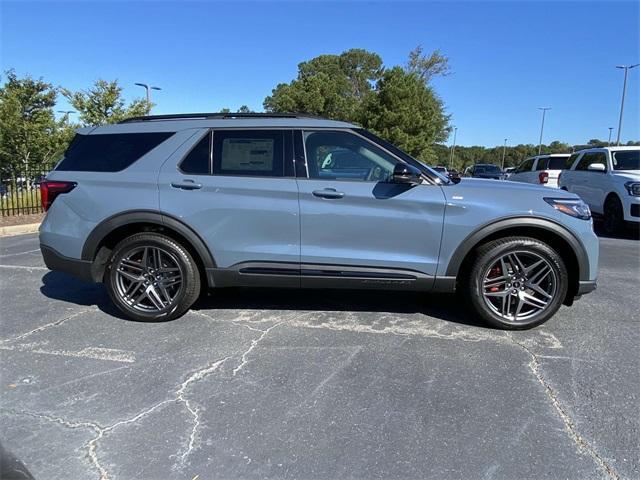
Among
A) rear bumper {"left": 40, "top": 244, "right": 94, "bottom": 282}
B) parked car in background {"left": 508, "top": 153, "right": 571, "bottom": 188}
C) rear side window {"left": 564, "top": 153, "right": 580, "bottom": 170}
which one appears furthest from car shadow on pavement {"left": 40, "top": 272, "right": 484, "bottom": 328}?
parked car in background {"left": 508, "top": 153, "right": 571, "bottom": 188}

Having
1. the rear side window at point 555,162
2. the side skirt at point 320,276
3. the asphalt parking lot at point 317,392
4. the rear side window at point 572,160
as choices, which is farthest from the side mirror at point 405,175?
the rear side window at point 555,162

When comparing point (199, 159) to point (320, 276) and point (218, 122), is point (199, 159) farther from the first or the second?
point (320, 276)

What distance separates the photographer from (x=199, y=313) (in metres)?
4.63

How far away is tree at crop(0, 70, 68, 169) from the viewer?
15.5 meters

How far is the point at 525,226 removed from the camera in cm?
404

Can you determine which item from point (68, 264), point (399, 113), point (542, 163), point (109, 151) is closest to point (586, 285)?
point (109, 151)

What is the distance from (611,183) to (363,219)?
28.0 ft

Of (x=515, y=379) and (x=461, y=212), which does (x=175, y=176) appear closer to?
(x=461, y=212)

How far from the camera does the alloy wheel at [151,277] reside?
4324 mm

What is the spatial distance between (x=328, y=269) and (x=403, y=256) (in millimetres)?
643

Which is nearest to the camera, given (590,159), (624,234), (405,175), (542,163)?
(405,175)

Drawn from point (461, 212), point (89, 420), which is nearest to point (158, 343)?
point (89, 420)

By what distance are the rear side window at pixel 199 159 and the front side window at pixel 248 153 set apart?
2.2 inches

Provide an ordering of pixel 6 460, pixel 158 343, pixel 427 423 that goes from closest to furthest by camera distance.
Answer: pixel 6 460 → pixel 427 423 → pixel 158 343
